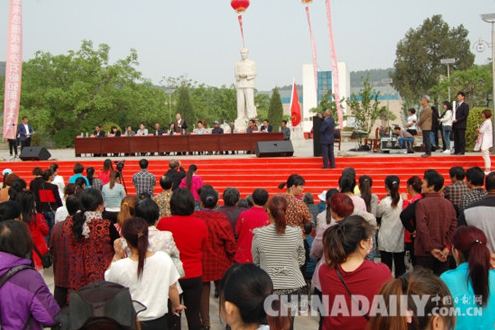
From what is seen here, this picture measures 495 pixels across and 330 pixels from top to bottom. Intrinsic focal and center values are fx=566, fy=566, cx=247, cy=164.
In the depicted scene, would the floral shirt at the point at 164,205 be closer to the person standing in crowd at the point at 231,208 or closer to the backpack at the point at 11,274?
the person standing in crowd at the point at 231,208

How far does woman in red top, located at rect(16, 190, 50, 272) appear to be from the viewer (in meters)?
5.49

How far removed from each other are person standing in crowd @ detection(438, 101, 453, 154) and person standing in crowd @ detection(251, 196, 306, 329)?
11.5m

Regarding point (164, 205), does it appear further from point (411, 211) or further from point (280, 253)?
point (411, 211)

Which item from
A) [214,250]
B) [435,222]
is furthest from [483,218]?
[214,250]

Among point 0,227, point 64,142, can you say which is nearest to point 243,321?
point 0,227

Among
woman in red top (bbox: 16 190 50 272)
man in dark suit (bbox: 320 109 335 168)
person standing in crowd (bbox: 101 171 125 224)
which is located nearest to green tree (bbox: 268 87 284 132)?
man in dark suit (bbox: 320 109 335 168)

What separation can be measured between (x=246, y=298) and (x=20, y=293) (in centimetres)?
Answer: 152

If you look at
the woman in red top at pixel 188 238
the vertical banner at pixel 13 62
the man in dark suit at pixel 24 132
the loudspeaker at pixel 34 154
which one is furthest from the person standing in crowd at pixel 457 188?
the man in dark suit at pixel 24 132

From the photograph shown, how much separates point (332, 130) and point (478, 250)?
10323 millimetres

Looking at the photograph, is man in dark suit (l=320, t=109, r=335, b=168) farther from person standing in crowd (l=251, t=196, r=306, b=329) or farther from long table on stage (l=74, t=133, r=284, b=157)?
person standing in crowd (l=251, t=196, r=306, b=329)

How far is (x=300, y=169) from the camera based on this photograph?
14.9m

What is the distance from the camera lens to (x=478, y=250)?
3.09 meters

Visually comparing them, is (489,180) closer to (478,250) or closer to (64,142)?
(478,250)

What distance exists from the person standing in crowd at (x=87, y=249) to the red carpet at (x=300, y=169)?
9320 millimetres
